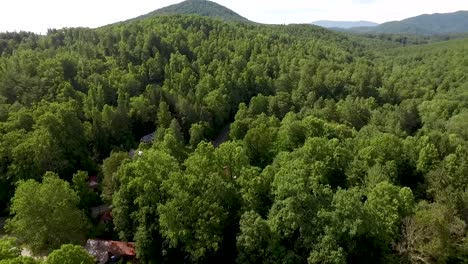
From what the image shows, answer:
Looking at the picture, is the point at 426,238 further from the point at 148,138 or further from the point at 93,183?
the point at 148,138

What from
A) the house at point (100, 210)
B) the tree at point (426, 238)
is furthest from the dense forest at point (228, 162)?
the house at point (100, 210)

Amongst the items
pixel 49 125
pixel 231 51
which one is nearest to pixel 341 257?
pixel 49 125

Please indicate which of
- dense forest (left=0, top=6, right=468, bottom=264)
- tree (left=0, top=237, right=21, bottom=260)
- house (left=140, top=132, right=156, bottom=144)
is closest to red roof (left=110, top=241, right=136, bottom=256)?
dense forest (left=0, top=6, right=468, bottom=264)

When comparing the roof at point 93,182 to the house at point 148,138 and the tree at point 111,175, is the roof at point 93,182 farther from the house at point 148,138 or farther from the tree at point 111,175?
the house at point 148,138

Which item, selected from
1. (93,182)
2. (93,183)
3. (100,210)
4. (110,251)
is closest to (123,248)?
(110,251)

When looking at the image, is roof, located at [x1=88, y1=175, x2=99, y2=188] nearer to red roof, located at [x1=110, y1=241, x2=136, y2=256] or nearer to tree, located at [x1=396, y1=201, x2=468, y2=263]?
red roof, located at [x1=110, y1=241, x2=136, y2=256]

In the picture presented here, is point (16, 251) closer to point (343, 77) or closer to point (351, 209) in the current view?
point (351, 209)
